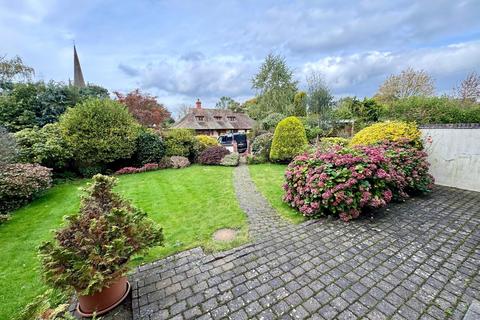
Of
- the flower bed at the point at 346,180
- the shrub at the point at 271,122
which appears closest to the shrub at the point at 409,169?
the flower bed at the point at 346,180

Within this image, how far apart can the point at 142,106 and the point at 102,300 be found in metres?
22.1

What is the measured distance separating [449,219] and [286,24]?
25.1ft

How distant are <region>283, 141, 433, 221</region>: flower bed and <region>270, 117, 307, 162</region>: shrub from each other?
4809 millimetres

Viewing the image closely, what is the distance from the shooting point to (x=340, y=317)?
1.98 meters

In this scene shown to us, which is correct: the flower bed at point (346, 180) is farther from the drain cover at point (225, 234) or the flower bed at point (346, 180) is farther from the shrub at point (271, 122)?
the shrub at point (271, 122)

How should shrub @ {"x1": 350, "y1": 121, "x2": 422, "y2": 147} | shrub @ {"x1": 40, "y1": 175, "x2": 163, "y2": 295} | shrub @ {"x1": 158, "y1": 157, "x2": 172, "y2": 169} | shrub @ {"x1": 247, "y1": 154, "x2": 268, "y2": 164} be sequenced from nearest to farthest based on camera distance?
shrub @ {"x1": 40, "y1": 175, "x2": 163, "y2": 295}, shrub @ {"x1": 350, "y1": 121, "x2": 422, "y2": 147}, shrub @ {"x1": 158, "y1": 157, "x2": 172, "y2": 169}, shrub @ {"x1": 247, "y1": 154, "x2": 268, "y2": 164}

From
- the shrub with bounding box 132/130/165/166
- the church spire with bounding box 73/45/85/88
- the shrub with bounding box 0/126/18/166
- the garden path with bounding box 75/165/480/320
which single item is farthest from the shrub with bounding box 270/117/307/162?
the church spire with bounding box 73/45/85/88

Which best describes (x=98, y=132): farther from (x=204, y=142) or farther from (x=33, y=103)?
(x=33, y=103)

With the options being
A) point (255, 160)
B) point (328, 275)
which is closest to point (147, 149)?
point (255, 160)

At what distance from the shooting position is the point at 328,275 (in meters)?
2.57

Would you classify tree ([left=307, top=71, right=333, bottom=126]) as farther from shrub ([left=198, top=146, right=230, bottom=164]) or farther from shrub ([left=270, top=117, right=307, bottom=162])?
shrub ([left=198, top=146, right=230, bottom=164])

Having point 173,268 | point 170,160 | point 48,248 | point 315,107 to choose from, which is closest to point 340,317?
point 173,268

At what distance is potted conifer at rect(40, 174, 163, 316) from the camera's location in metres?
1.93

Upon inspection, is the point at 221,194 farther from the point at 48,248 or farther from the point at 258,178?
the point at 48,248
